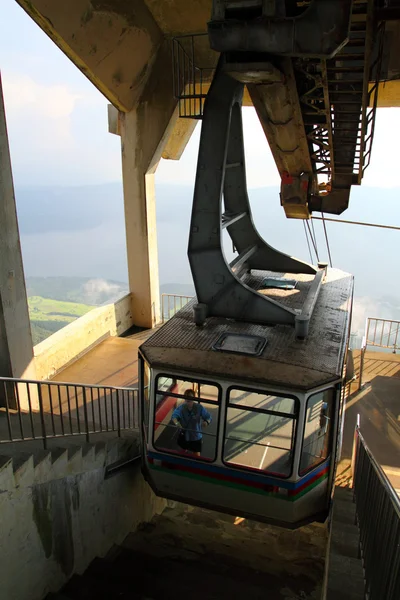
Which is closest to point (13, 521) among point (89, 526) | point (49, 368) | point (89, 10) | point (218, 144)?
point (89, 526)

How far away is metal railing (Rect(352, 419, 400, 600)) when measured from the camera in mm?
2828

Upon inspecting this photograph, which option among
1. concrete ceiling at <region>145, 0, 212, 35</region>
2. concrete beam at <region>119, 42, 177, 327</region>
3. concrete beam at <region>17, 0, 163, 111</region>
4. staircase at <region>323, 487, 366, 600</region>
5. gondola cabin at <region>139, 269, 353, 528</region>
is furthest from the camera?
concrete beam at <region>119, 42, 177, 327</region>

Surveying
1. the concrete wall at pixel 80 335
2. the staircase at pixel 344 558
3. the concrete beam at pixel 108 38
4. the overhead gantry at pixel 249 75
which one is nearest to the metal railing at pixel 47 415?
the concrete wall at pixel 80 335

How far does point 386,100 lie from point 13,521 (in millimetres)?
10465

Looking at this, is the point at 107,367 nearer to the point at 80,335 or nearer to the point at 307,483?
the point at 80,335

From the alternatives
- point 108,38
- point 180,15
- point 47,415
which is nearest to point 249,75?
point 47,415

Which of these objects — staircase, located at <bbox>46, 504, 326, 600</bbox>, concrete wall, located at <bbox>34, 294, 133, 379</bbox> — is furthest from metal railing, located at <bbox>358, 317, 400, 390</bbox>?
concrete wall, located at <bbox>34, 294, 133, 379</bbox>

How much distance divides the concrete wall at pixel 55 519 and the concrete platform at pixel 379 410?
4.20m

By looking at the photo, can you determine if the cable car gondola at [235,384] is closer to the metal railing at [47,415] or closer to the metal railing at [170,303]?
the metal railing at [47,415]

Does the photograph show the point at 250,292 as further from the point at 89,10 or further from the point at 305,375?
the point at 89,10

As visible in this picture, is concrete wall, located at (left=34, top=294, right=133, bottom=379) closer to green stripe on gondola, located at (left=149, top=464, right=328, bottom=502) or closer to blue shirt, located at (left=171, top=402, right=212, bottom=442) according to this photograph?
blue shirt, located at (left=171, top=402, right=212, bottom=442)

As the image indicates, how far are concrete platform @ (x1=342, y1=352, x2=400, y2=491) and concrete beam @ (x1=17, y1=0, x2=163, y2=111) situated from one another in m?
7.77

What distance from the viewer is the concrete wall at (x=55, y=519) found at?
A: 3580 mm

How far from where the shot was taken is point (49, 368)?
8383mm
